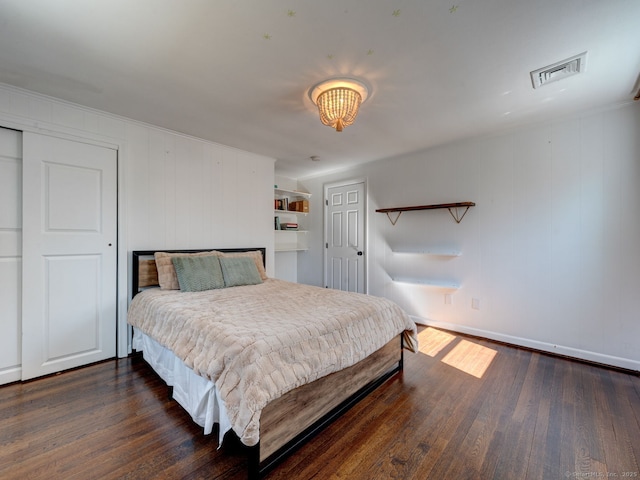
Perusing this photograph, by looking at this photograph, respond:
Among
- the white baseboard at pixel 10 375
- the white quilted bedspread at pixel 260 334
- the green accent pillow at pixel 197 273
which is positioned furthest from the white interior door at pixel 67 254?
the green accent pillow at pixel 197 273

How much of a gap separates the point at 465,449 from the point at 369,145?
3.05 meters

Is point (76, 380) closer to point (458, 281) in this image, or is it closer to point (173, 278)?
point (173, 278)

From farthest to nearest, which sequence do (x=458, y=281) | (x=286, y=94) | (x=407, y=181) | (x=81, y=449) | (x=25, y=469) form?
(x=407, y=181)
(x=458, y=281)
(x=286, y=94)
(x=81, y=449)
(x=25, y=469)

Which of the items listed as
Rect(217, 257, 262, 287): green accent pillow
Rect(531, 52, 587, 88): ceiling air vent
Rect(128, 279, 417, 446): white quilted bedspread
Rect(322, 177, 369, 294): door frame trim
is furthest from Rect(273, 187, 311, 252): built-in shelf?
Rect(531, 52, 587, 88): ceiling air vent

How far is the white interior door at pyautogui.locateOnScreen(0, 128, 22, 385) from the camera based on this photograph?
2.19 metres

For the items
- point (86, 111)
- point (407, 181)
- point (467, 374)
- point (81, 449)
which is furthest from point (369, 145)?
point (81, 449)

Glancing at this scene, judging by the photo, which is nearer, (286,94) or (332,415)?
(332,415)

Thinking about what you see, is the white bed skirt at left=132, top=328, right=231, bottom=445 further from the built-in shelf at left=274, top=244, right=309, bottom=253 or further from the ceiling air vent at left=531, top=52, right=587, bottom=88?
the ceiling air vent at left=531, top=52, right=587, bottom=88

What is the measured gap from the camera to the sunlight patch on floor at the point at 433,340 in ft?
9.43

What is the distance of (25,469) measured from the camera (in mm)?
1375

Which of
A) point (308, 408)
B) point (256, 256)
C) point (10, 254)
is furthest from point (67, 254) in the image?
point (308, 408)

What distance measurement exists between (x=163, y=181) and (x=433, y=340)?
137 inches

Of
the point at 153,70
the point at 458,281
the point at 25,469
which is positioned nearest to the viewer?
the point at 25,469

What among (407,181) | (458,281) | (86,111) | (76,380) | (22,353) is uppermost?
(86,111)
